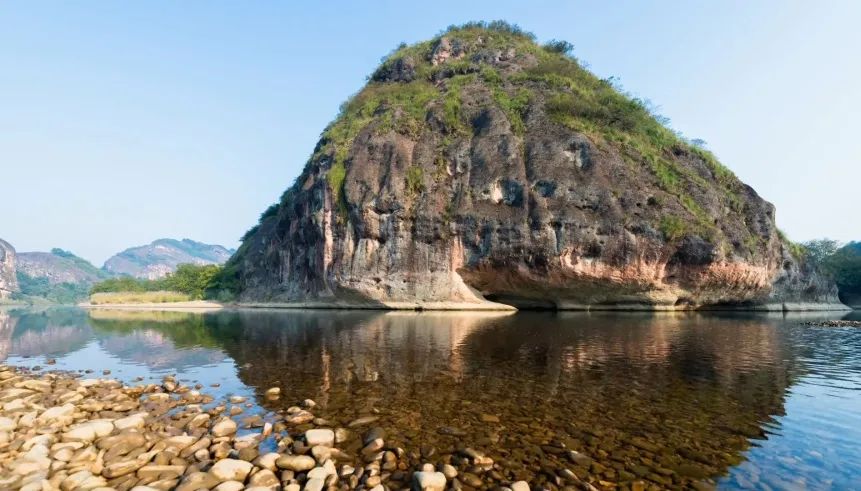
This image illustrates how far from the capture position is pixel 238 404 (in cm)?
1038

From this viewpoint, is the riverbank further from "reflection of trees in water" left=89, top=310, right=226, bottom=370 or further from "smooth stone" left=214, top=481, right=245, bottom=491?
"smooth stone" left=214, top=481, right=245, bottom=491

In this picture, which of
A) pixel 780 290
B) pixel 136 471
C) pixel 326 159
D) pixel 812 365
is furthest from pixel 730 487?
pixel 780 290

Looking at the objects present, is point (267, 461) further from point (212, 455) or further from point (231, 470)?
point (212, 455)

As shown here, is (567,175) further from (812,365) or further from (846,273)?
(846,273)

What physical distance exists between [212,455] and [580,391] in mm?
8905

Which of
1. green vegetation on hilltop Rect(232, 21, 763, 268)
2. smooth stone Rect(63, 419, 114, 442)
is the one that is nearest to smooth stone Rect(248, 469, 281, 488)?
smooth stone Rect(63, 419, 114, 442)

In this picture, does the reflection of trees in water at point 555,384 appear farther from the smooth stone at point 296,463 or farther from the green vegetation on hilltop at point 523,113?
the green vegetation on hilltop at point 523,113

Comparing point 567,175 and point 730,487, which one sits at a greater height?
point 567,175

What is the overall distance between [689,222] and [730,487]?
41.8 metres

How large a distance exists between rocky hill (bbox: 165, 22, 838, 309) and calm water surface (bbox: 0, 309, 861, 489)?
1902 centimetres

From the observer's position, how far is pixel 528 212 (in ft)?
145

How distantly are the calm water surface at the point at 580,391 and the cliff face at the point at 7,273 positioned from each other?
699 ft

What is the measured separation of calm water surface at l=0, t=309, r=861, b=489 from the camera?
283 inches

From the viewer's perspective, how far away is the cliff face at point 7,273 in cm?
17082
